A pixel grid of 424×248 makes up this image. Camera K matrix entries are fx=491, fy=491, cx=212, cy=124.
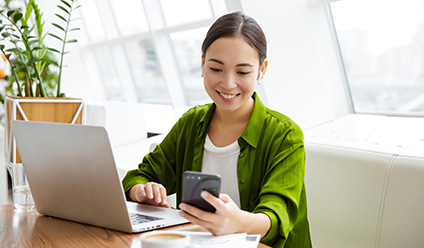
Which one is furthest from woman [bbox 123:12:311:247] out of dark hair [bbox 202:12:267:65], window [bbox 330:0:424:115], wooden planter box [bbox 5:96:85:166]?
window [bbox 330:0:424:115]

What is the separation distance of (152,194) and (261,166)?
0.33 meters

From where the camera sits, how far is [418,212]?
58.6 inches

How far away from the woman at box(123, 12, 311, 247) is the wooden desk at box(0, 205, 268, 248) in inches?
8.5

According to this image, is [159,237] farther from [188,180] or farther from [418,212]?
[418,212]

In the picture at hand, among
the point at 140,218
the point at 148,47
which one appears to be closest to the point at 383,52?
the point at 140,218

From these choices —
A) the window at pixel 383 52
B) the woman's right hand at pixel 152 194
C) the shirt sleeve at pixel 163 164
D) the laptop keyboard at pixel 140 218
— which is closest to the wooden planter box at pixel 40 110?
the shirt sleeve at pixel 163 164

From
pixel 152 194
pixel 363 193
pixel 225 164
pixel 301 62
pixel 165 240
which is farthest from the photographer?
pixel 301 62

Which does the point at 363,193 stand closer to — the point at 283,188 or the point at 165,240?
the point at 283,188

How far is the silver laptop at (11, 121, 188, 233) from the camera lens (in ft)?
3.68

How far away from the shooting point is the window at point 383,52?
92.6 inches

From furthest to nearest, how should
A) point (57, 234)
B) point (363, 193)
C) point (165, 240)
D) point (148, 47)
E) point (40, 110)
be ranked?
point (148, 47), point (40, 110), point (363, 193), point (57, 234), point (165, 240)

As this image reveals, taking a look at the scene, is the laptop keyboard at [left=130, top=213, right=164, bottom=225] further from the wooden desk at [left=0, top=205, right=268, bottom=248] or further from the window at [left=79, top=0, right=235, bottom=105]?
the window at [left=79, top=0, right=235, bottom=105]

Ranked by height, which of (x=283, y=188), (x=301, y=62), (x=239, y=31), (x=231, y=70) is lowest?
(x=283, y=188)

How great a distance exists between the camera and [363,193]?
1634 millimetres
